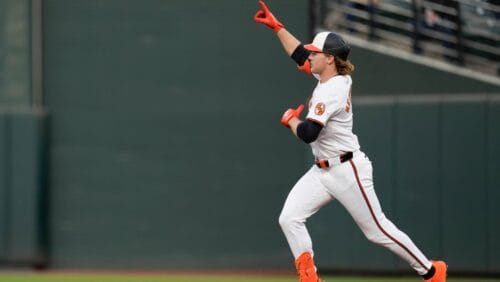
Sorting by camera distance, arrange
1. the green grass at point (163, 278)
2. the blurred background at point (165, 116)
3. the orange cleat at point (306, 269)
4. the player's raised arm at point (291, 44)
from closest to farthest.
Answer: the orange cleat at point (306, 269) → the player's raised arm at point (291, 44) → the green grass at point (163, 278) → the blurred background at point (165, 116)

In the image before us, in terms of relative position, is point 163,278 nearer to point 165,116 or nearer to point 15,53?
point 165,116

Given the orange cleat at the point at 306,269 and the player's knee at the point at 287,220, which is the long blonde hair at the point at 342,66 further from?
the orange cleat at the point at 306,269

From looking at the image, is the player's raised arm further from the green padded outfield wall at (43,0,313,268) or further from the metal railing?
the green padded outfield wall at (43,0,313,268)

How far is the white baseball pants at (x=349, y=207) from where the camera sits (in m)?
6.81

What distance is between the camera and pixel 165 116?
10.1m

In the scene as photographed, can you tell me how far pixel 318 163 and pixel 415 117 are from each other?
97.3 inches

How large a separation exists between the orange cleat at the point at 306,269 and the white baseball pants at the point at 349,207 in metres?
0.04

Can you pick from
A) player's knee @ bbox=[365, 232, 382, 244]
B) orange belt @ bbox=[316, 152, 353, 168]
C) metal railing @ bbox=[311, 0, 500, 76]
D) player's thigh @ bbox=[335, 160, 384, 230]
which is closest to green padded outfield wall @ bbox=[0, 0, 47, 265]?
metal railing @ bbox=[311, 0, 500, 76]

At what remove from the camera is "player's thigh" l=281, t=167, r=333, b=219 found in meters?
6.83

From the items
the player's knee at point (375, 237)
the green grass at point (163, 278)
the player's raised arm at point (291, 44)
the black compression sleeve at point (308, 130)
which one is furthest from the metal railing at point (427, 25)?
the black compression sleeve at point (308, 130)

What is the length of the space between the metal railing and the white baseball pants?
3.06 m

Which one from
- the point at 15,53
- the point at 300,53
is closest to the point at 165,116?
the point at 15,53

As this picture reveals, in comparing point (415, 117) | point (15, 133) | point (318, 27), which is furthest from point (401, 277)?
point (15, 133)

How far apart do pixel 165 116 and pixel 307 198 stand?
354 cm
